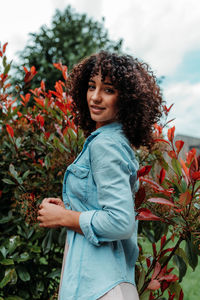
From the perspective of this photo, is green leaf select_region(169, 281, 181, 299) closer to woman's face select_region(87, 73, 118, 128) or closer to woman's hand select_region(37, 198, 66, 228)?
woman's hand select_region(37, 198, 66, 228)

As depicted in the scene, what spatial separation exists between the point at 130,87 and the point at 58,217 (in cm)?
62

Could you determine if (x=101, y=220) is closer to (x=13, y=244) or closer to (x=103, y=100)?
(x=103, y=100)

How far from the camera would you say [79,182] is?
3.92 feet

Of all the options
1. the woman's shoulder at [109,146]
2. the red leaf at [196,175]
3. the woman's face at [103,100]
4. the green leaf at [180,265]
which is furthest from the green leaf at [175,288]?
the woman's face at [103,100]

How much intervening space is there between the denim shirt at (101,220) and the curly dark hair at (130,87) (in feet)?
0.63

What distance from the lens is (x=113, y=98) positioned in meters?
1.32

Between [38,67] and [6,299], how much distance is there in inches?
163

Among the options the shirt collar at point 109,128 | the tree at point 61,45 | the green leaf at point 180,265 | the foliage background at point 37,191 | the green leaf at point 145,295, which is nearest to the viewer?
the shirt collar at point 109,128

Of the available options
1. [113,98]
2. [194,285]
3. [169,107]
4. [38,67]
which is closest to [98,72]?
[113,98]

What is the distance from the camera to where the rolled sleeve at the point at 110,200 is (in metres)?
1.06

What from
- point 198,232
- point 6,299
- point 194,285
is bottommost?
point 194,285

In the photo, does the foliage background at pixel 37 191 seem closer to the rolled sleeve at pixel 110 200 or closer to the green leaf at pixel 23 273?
the green leaf at pixel 23 273

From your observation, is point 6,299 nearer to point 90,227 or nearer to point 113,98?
point 90,227

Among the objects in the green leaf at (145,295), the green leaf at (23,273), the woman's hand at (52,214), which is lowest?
the green leaf at (23,273)
